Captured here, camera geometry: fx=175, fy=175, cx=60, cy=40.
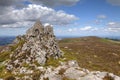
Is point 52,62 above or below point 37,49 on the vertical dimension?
below

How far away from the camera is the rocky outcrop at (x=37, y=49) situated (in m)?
50.5

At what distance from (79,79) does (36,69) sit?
19789 millimetres

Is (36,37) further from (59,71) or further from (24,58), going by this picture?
(59,71)

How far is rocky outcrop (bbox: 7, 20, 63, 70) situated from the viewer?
5050cm

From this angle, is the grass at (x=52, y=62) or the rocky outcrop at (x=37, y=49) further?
the rocky outcrop at (x=37, y=49)

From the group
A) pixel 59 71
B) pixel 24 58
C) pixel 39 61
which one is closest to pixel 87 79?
pixel 59 71

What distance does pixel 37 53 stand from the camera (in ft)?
170

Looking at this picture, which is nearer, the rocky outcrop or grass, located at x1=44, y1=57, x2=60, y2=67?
grass, located at x1=44, y1=57, x2=60, y2=67

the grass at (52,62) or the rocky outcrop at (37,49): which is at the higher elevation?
the rocky outcrop at (37,49)

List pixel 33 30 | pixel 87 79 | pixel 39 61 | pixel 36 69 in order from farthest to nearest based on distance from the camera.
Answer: pixel 33 30
pixel 39 61
pixel 36 69
pixel 87 79

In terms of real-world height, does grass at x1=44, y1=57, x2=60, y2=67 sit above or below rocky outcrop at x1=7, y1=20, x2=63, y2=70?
below

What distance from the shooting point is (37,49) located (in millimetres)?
52906

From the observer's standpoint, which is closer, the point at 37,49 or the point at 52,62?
the point at 52,62

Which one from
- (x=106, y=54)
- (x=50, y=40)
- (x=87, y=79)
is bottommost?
(x=106, y=54)
